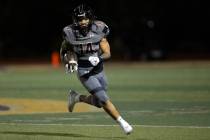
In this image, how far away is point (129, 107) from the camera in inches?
813

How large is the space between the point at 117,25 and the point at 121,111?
136 feet

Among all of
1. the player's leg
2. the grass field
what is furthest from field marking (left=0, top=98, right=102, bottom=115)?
the player's leg

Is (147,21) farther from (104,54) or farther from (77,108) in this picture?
(104,54)

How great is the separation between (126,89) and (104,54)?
1479 cm

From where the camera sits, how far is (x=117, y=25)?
199ft

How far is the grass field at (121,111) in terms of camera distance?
45.6ft

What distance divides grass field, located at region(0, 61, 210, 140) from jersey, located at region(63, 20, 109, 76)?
1166 mm

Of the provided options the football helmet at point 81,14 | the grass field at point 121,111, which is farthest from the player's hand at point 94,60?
the grass field at point 121,111

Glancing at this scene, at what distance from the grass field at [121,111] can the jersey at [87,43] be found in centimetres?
117

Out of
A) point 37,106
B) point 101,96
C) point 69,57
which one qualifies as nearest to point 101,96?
point 101,96

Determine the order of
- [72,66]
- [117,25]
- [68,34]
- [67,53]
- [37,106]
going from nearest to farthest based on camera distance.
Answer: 1. [72,66]
2. [68,34]
3. [67,53]
4. [37,106]
5. [117,25]

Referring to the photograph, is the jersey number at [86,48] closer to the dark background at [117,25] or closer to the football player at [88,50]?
the football player at [88,50]

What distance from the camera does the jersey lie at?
13.8 meters

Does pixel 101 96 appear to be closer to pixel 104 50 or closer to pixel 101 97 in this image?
pixel 101 97
